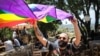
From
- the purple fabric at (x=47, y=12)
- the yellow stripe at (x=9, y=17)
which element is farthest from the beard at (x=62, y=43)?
the yellow stripe at (x=9, y=17)

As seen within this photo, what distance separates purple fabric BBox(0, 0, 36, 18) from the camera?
533 centimetres

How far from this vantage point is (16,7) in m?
5.61

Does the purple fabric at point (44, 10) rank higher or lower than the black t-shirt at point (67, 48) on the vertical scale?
higher

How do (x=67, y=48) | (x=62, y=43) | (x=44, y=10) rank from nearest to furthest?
(x=67, y=48)
(x=62, y=43)
(x=44, y=10)

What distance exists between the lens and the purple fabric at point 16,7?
17.5ft

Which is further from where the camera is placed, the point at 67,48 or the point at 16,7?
the point at 67,48

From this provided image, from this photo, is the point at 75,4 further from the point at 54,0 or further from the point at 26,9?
the point at 26,9

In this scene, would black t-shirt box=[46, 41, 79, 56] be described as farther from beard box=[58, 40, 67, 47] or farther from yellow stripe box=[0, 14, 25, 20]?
yellow stripe box=[0, 14, 25, 20]

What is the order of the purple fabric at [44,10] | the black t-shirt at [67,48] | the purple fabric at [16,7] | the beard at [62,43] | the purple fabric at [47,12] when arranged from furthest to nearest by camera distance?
the purple fabric at [44,10] → the purple fabric at [47,12] → the beard at [62,43] → the black t-shirt at [67,48] → the purple fabric at [16,7]

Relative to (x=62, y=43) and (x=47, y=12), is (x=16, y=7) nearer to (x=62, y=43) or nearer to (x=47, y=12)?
(x=62, y=43)

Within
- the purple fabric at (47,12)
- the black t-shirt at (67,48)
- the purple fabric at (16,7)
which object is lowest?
the black t-shirt at (67,48)

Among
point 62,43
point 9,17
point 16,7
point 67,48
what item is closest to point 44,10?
point 62,43

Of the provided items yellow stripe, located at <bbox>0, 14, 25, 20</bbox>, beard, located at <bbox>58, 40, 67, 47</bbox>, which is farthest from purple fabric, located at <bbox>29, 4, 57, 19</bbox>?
yellow stripe, located at <bbox>0, 14, 25, 20</bbox>

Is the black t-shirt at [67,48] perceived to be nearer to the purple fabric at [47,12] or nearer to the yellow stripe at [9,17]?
the yellow stripe at [9,17]
